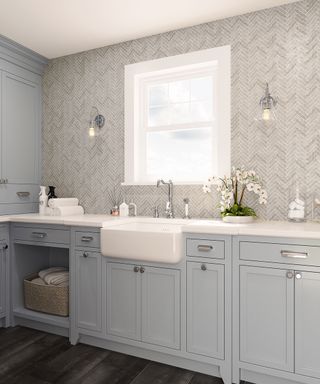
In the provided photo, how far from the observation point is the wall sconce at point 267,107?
2.52m

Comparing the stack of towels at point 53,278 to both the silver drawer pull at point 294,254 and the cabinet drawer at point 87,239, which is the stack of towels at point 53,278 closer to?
the cabinet drawer at point 87,239

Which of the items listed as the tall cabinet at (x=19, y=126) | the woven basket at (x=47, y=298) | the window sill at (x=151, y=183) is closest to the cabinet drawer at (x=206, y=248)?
the window sill at (x=151, y=183)

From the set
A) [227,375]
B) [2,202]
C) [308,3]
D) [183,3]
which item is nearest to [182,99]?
[183,3]

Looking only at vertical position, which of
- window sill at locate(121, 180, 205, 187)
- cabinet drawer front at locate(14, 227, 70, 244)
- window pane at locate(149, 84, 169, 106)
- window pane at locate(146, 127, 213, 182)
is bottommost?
cabinet drawer front at locate(14, 227, 70, 244)

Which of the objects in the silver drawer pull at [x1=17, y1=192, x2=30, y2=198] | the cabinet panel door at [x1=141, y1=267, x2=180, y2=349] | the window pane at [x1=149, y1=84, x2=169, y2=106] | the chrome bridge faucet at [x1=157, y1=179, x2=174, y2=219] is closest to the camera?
the cabinet panel door at [x1=141, y1=267, x2=180, y2=349]

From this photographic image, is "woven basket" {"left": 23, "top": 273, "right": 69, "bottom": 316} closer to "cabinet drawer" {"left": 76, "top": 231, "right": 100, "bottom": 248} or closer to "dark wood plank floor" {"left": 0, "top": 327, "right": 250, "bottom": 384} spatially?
"dark wood plank floor" {"left": 0, "top": 327, "right": 250, "bottom": 384}

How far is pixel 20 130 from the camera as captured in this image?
3406 mm

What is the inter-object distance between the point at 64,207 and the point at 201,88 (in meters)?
1.69

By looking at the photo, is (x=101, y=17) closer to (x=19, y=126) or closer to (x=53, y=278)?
(x=19, y=126)

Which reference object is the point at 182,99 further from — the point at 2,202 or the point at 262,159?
the point at 2,202

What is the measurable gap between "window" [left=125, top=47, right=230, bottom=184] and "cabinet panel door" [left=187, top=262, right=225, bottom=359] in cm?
94

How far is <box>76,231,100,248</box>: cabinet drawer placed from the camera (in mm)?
2525

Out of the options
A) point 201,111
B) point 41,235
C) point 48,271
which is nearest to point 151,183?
point 201,111

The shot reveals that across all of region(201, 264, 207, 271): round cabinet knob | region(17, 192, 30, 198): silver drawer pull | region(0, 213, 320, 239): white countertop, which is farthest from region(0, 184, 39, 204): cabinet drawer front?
region(201, 264, 207, 271): round cabinet knob
